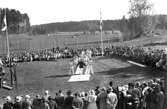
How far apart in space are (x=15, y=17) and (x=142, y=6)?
5568 centimetres

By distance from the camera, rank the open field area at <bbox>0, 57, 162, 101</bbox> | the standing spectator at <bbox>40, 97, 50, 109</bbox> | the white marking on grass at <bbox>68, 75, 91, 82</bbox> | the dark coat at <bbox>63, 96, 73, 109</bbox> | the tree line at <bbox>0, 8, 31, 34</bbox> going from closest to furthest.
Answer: the standing spectator at <bbox>40, 97, 50, 109</bbox>
the dark coat at <bbox>63, 96, 73, 109</bbox>
the open field area at <bbox>0, 57, 162, 101</bbox>
the white marking on grass at <bbox>68, 75, 91, 82</bbox>
the tree line at <bbox>0, 8, 31, 34</bbox>

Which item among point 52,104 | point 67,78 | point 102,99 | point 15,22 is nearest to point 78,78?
point 67,78

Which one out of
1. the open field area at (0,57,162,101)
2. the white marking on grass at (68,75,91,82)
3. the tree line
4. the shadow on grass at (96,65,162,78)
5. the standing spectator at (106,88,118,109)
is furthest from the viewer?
the tree line

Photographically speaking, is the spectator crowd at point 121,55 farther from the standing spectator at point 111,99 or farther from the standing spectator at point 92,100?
the standing spectator at point 92,100

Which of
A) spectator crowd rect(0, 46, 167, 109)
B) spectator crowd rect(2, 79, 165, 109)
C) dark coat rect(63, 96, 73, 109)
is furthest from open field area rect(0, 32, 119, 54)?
dark coat rect(63, 96, 73, 109)

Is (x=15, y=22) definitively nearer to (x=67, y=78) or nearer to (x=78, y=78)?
(x=67, y=78)

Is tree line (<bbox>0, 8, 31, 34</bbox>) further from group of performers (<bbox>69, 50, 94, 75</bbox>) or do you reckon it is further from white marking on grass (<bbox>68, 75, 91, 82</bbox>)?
white marking on grass (<bbox>68, 75, 91, 82</bbox>)

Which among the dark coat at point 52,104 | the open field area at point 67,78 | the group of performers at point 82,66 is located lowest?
the open field area at point 67,78

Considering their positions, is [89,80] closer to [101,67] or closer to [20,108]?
[101,67]

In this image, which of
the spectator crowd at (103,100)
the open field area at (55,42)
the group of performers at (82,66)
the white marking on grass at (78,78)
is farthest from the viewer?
the open field area at (55,42)

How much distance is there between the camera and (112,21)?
134750mm

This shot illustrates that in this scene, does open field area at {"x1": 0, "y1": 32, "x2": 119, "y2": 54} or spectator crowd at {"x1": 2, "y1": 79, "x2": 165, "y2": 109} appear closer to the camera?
spectator crowd at {"x1": 2, "y1": 79, "x2": 165, "y2": 109}

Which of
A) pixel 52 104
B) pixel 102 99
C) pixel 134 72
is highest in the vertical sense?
pixel 102 99

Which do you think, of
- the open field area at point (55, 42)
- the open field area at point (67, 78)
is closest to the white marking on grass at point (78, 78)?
the open field area at point (67, 78)
